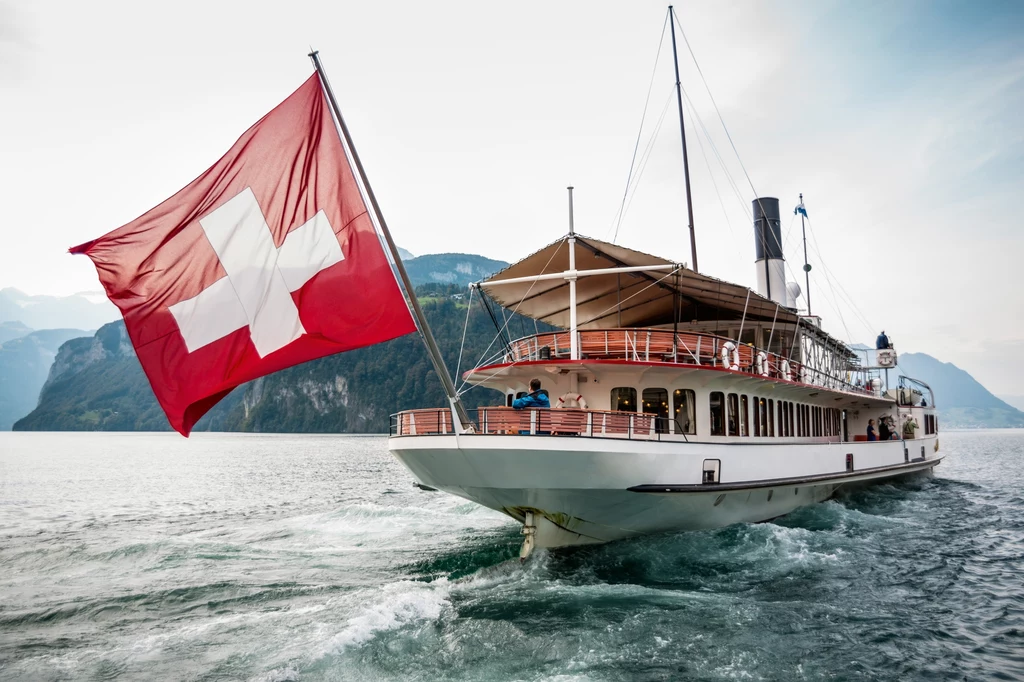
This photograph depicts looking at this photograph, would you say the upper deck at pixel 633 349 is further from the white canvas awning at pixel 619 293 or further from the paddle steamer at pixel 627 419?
the white canvas awning at pixel 619 293

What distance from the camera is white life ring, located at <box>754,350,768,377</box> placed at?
16.7 metres

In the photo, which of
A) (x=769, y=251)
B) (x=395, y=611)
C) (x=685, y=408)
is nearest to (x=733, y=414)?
(x=685, y=408)

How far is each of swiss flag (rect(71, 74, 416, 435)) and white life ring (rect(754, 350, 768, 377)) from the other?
34.8 ft

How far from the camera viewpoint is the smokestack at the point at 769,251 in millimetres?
31266

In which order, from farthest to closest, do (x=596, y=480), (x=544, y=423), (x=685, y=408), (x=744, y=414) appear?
(x=744, y=414), (x=685, y=408), (x=596, y=480), (x=544, y=423)

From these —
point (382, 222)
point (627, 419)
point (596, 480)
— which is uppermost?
point (382, 222)

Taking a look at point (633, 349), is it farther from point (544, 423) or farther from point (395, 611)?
point (395, 611)

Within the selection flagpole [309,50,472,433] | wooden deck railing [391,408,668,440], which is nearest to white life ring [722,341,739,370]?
wooden deck railing [391,408,668,440]

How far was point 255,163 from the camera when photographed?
31.1 feet

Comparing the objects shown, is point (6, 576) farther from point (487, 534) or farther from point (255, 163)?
point (255, 163)

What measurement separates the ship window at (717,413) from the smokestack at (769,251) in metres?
16.0

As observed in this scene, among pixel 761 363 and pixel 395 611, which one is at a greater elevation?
pixel 761 363

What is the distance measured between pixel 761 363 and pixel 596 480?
662 cm

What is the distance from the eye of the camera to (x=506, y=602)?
467 inches
